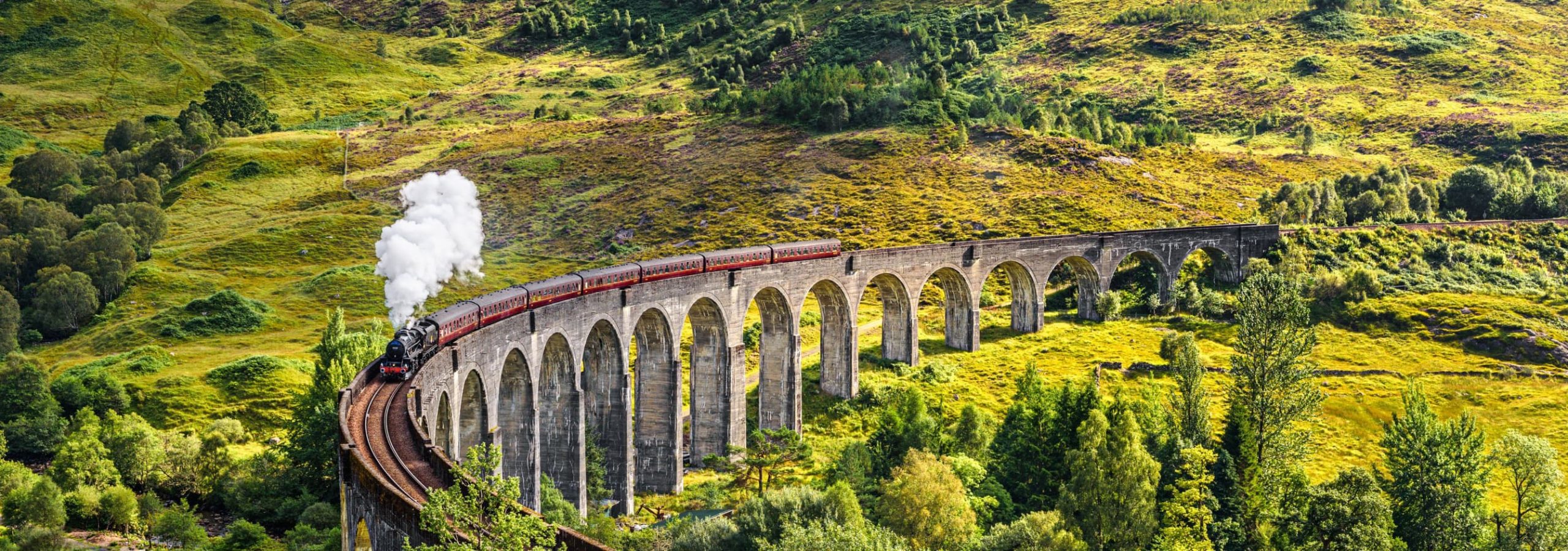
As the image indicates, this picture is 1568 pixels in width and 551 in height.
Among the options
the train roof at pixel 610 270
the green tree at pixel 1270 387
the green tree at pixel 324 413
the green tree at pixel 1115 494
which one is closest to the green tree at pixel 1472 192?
the green tree at pixel 1270 387

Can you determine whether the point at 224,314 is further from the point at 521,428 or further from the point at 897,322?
the point at 897,322

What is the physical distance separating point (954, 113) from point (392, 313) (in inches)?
3587

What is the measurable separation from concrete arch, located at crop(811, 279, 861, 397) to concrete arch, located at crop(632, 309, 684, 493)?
51.4 ft

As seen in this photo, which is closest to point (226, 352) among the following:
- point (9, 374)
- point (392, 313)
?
point (9, 374)

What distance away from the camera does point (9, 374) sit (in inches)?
2852

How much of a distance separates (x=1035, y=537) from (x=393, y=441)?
25.6 metres

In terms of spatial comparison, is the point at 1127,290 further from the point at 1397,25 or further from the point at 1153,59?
the point at 1397,25

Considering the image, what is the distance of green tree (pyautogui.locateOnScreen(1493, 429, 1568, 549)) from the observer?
164ft

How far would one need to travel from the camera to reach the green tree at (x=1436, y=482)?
50531 mm

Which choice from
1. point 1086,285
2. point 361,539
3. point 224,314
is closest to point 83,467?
point 224,314

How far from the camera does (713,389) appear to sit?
67188mm

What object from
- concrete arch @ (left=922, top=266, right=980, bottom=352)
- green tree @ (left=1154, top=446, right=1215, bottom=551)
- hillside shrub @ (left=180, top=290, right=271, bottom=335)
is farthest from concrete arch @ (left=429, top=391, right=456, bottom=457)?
hillside shrub @ (left=180, top=290, right=271, bottom=335)

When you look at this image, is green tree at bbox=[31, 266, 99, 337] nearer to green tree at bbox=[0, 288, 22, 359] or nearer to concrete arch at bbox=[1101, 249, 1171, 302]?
green tree at bbox=[0, 288, 22, 359]

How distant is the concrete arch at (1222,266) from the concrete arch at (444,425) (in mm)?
69963
